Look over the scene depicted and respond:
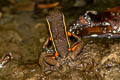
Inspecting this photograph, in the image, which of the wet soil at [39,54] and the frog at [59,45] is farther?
the frog at [59,45]

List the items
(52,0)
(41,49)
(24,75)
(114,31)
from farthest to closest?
1. (52,0)
2. (41,49)
3. (114,31)
4. (24,75)

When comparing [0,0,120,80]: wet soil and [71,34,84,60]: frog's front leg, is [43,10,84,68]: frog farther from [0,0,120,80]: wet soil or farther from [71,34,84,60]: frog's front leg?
[0,0,120,80]: wet soil

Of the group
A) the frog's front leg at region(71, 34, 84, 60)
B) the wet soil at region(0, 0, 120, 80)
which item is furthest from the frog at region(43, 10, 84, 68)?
the wet soil at region(0, 0, 120, 80)

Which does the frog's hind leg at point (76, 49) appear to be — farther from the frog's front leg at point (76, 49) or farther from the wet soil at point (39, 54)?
the wet soil at point (39, 54)

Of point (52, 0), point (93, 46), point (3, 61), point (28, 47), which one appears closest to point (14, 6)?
point (52, 0)

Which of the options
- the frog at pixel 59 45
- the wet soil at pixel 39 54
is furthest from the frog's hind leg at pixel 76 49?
the wet soil at pixel 39 54

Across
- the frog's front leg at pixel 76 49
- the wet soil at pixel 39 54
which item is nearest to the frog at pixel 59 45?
the frog's front leg at pixel 76 49

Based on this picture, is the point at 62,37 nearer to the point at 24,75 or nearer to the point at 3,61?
the point at 24,75

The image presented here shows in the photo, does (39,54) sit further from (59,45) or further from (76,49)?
(76,49)
